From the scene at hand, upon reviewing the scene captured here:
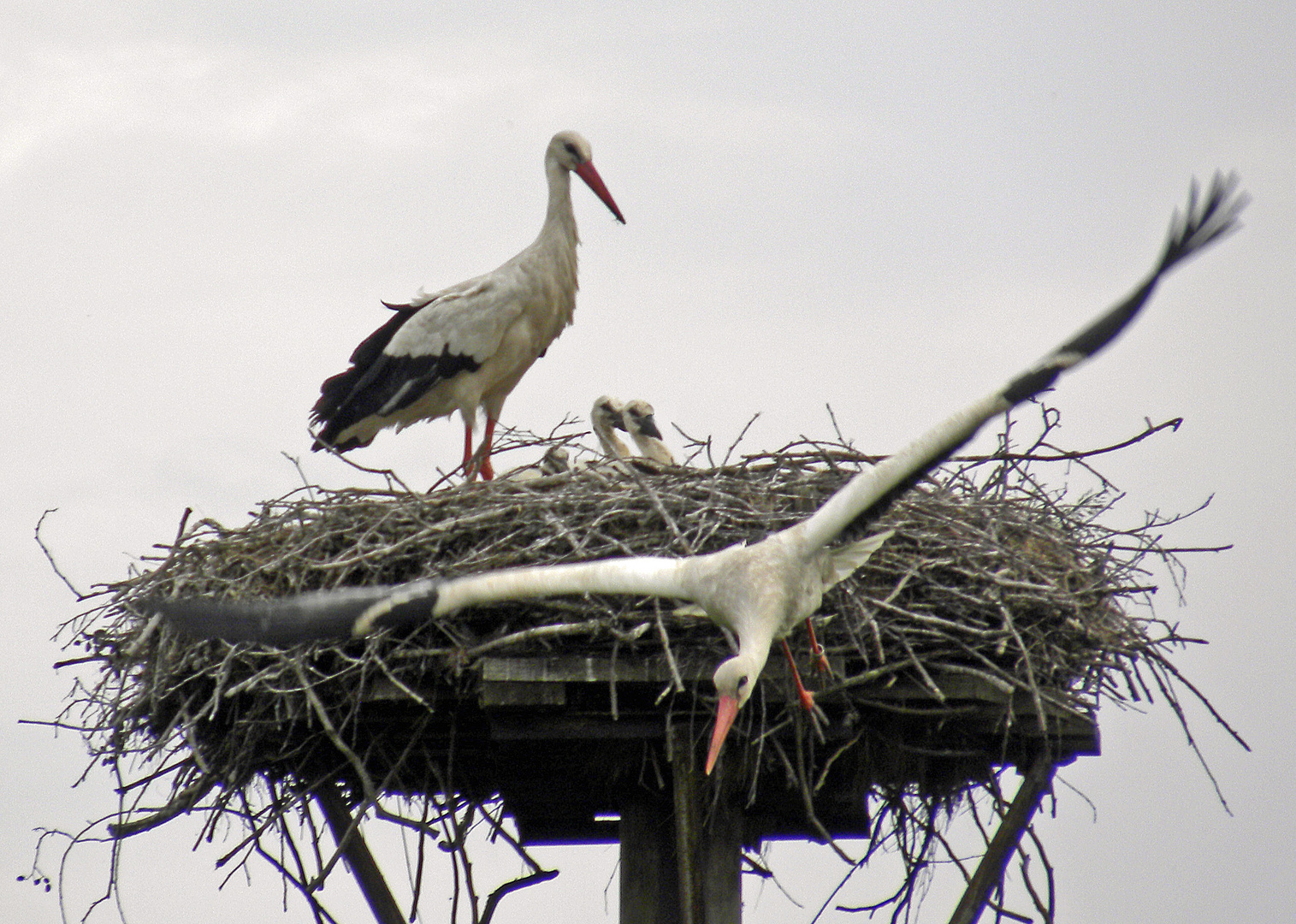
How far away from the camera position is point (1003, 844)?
156 inches

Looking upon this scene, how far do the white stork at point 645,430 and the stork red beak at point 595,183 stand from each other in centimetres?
95

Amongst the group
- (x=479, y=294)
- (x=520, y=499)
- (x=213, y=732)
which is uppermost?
(x=479, y=294)

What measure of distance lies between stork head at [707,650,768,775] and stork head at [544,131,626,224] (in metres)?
3.41

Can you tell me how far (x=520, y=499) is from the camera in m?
4.43

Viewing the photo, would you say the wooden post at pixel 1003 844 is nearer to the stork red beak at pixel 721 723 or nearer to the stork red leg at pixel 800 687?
the stork red leg at pixel 800 687

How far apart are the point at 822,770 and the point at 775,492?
3.20ft

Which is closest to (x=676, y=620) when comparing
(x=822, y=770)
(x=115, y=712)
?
(x=822, y=770)

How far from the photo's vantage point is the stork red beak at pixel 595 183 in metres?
6.68

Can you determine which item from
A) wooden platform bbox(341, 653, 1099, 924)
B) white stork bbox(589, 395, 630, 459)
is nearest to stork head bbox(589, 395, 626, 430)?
white stork bbox(589, 395, 630, 459)

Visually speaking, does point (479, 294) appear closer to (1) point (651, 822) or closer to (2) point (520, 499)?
(2) point (520, 499)

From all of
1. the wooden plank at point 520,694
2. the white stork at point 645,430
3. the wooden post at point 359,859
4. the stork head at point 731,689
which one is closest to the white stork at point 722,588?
the stork head at point 731,689

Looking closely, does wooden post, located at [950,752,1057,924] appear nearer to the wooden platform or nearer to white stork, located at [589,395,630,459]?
the wooden platform

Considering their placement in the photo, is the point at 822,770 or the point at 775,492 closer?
the point at 822,770

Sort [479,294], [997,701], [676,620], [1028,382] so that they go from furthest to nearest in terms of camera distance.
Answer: [479,294] < [676,620] < [997,701] < [1028,382]
